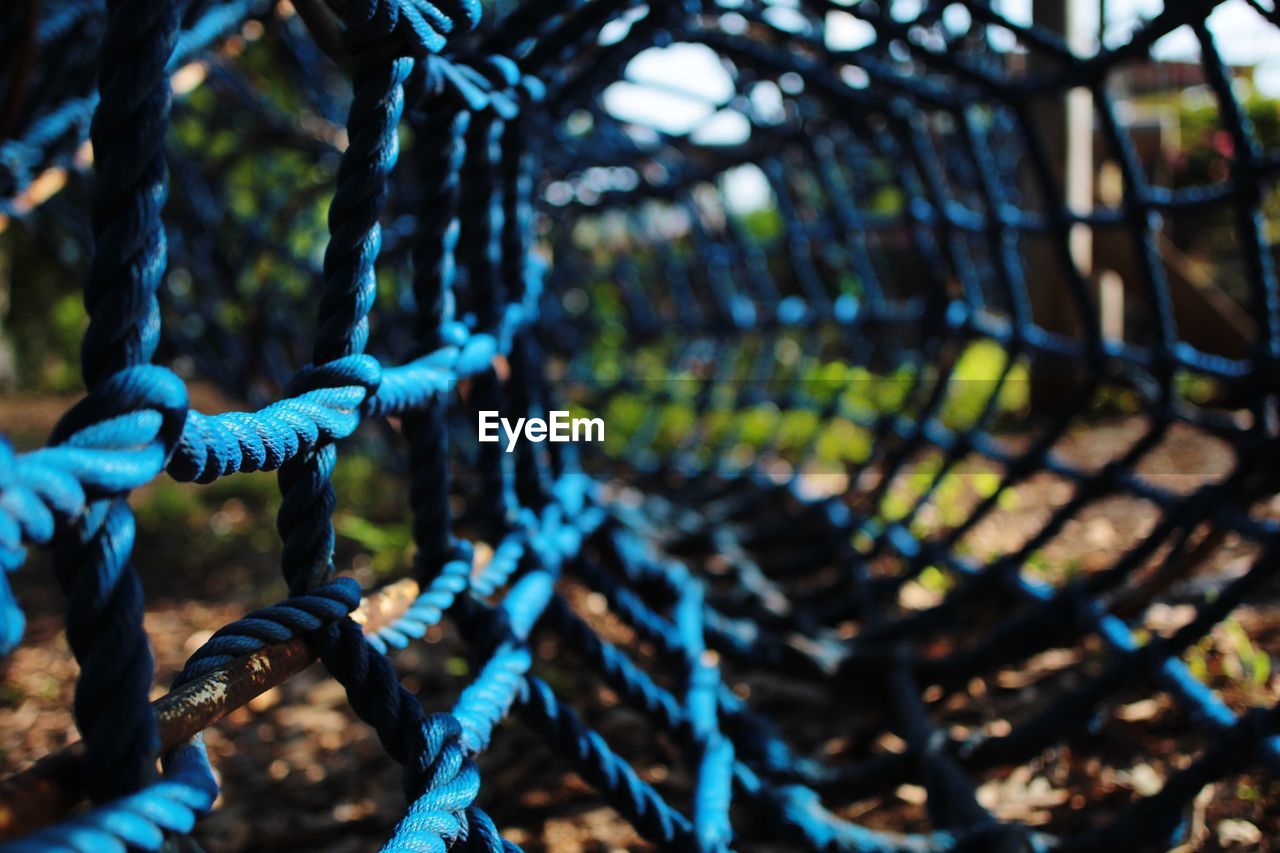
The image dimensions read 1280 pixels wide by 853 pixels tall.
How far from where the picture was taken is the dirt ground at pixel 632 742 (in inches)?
38.7

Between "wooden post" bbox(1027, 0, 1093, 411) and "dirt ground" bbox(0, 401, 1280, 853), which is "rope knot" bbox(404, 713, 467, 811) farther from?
"wooden post" bbox(1027, 0, 1093, 411)

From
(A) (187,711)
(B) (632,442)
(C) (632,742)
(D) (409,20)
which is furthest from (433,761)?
(B) (632,442)

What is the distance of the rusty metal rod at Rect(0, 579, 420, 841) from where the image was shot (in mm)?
329

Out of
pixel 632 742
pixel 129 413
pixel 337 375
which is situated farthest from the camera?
pixel 632 742

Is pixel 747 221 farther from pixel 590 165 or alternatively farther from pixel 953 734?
pixel 953 734

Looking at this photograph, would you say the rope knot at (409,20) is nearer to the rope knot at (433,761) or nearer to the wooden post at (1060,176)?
the rope knot at (433,761)

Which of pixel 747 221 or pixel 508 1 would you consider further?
pixel 747 221

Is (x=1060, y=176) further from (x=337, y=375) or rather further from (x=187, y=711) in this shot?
(x=187, y=711)

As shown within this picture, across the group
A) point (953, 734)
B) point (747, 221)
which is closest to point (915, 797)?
point (953, 734)

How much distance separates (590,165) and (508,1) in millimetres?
392

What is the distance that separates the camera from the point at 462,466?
2268mm

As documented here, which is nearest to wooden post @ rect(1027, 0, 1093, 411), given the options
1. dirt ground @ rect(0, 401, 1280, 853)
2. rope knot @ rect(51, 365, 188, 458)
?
dirt ground @ rect(0, 401, 1280, 853)

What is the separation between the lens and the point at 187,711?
1.32ft

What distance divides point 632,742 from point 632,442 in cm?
159
